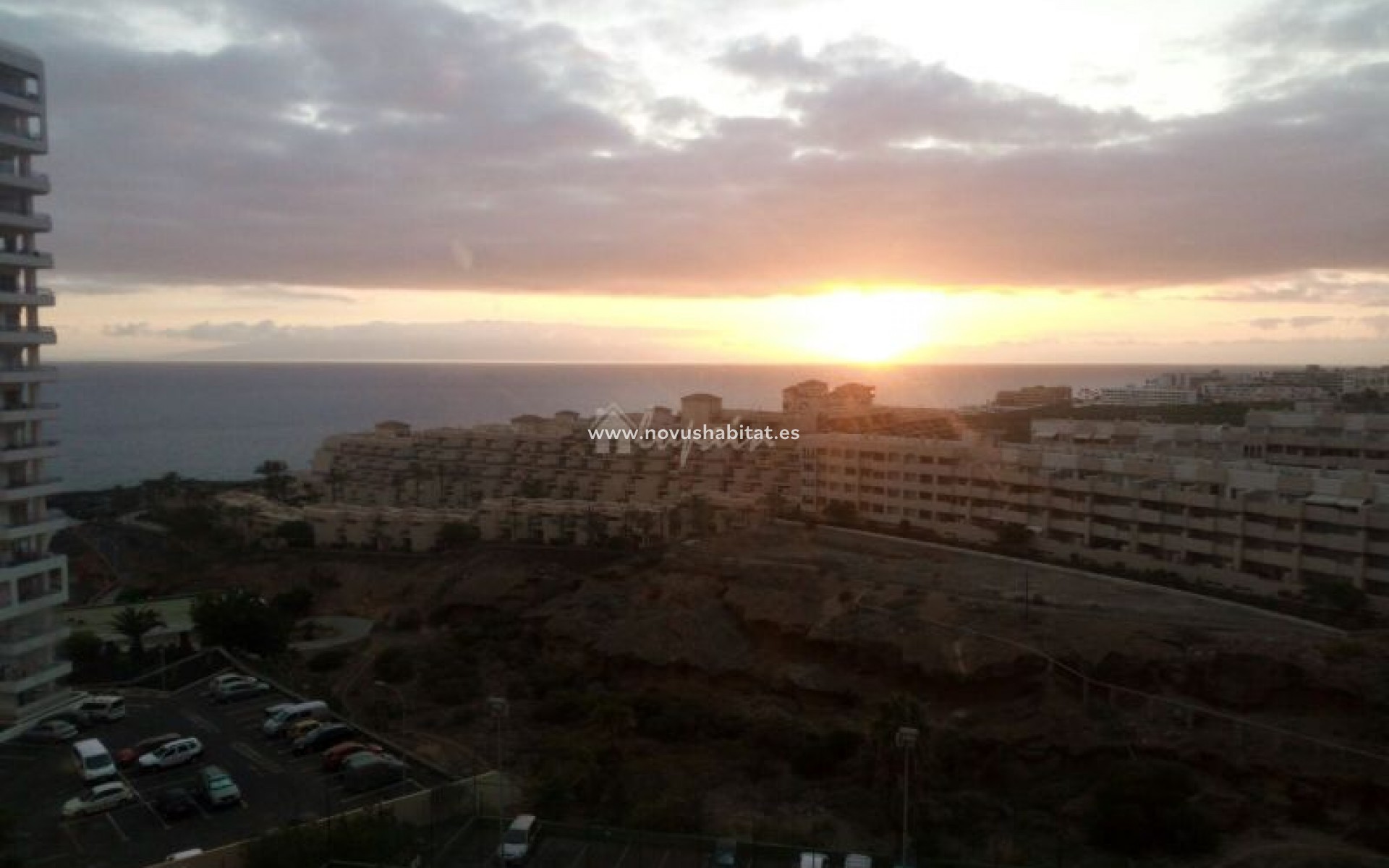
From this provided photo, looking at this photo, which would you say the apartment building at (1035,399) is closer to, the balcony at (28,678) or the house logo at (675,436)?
the house logo at (675,436)

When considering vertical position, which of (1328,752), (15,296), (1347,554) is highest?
(15,296)

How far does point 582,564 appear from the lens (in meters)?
27.9

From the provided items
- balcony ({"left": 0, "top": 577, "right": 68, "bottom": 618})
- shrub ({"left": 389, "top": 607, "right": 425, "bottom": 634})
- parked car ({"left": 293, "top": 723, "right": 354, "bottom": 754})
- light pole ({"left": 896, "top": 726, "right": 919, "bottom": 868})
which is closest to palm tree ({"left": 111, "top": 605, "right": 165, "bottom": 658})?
balcony ({"left": 0, "top": 577, "right": 68, "bottom": 618})

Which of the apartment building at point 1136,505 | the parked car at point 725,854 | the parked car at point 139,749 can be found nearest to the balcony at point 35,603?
the parked car at point 139,749

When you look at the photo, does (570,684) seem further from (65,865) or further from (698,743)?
(65,865)

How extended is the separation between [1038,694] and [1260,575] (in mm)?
9450

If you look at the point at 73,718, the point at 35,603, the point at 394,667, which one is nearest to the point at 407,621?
the point at 394,667

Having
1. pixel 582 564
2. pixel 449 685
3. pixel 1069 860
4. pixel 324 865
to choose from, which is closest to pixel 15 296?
pixel 449 685

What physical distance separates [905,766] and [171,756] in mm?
9955

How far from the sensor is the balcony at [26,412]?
15.7 meters

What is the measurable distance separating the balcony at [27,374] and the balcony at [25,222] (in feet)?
7.15

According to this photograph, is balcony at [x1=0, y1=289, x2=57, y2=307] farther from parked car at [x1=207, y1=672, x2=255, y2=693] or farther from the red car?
the red car

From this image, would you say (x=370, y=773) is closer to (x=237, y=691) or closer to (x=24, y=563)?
(x=237, y=691)

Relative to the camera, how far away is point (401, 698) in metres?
18.8
